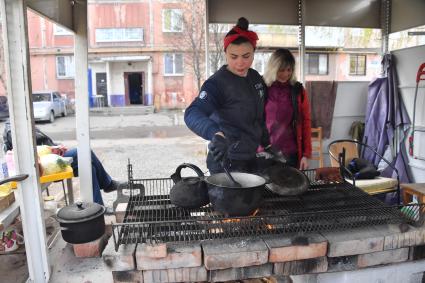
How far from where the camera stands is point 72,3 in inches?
125

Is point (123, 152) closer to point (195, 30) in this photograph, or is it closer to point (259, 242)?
point (259, 242)

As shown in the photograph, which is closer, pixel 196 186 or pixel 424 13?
pixel 196 186

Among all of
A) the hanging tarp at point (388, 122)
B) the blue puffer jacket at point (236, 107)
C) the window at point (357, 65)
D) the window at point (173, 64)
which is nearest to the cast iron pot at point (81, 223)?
the blue puffer jacket at point (236, 107)

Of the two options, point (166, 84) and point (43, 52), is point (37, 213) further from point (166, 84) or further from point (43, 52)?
point (43, 52)

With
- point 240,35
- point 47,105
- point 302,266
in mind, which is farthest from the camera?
point 47,105

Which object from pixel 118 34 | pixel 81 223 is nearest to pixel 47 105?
pixel 118 34

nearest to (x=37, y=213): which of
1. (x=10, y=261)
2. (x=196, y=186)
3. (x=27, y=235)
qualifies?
(x=27, y=235)

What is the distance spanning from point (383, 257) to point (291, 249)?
626mm

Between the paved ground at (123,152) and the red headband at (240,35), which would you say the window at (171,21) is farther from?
the red headband at (240,35)

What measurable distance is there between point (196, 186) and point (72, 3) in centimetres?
231

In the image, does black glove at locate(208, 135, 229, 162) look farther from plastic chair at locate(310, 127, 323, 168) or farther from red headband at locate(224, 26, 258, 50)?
plastic chair at locate(310, 127, 323, 168)

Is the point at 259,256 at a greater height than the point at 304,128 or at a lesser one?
lesser

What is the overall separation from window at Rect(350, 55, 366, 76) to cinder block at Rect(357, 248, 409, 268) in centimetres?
2058

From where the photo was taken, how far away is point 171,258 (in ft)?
5.68
